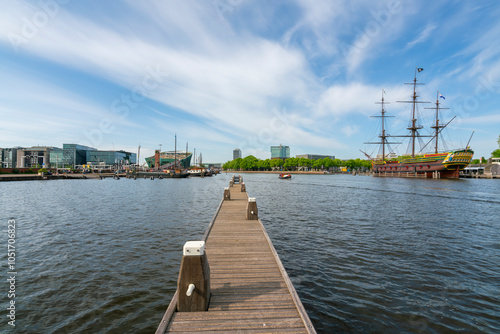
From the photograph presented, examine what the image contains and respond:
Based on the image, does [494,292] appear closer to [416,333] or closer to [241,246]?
[416,333]

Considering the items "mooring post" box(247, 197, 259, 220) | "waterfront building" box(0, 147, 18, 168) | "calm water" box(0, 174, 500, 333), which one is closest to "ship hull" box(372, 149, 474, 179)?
"calm water" box(0, 174, 500, 333)

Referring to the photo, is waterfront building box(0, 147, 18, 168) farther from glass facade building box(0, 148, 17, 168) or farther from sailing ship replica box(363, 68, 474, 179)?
sailing ship replica box(363, 68, 474, 179)

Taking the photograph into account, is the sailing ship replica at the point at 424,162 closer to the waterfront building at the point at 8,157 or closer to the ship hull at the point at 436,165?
the ship hull at the point at 436,165

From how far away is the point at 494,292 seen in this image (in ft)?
28.4

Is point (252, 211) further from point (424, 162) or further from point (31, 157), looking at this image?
point (31, 157)

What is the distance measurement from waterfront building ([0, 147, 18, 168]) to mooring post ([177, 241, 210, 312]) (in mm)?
253961

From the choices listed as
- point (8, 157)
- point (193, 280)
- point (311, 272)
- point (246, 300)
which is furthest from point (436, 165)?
point (8, 157)

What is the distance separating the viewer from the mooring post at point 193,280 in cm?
527

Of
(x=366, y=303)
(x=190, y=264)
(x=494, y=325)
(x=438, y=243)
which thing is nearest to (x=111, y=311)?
(x=190, y=264)

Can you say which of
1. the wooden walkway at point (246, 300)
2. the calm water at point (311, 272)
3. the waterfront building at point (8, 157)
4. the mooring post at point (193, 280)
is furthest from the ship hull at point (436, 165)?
the waterfront building at point (8, 157)

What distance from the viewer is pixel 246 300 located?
600 centimetres

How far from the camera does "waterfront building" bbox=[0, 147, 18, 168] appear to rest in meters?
186

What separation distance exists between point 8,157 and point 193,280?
280 meters

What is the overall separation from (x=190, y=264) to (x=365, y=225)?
1746cm
